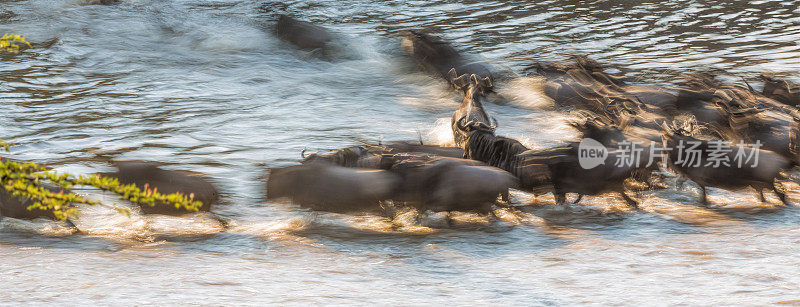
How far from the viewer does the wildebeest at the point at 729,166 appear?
4820mm

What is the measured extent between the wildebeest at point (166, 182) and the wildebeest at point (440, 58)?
16.0 feet

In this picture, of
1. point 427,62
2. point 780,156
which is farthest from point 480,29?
point 780,156

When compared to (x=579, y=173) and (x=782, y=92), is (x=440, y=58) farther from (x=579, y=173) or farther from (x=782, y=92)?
(x=579, y=173)

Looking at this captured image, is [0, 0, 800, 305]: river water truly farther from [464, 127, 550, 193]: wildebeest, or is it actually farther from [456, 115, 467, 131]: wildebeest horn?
[456, 115, 467, 131]: wildebeest horn

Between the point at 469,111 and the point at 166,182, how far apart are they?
2.72m

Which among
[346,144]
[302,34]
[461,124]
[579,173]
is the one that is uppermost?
[302,34]

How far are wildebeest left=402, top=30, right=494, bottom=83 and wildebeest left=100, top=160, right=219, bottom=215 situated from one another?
488 cm

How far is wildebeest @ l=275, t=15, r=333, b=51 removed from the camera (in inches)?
470

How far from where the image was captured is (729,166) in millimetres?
4855

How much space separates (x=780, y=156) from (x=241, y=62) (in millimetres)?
7438

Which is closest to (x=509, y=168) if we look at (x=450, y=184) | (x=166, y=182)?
(x=450, y=184)

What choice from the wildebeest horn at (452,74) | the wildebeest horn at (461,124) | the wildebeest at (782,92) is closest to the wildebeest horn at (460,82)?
the wildebeest horn at (452,74)

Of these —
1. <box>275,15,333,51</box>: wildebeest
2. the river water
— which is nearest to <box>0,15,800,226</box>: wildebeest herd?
the river water

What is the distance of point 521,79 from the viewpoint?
933 cm
